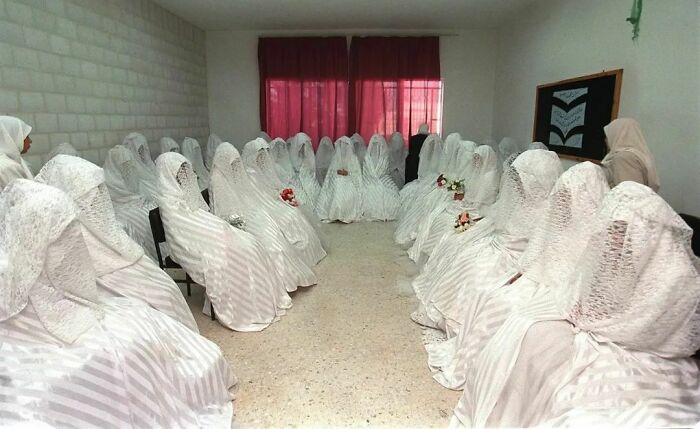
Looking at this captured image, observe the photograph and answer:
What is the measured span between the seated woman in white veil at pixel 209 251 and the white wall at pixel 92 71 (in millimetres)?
1435

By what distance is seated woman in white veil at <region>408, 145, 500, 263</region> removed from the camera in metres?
3.93

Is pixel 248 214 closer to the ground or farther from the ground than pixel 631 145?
closer to the ground

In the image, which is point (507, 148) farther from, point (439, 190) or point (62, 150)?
point (62, 150)

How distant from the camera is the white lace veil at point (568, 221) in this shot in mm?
1950

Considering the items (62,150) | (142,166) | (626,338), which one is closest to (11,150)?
(62,150)

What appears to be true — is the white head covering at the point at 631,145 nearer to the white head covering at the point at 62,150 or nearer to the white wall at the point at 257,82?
the white wall at the point at 257,82

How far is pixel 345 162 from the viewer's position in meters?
6.61

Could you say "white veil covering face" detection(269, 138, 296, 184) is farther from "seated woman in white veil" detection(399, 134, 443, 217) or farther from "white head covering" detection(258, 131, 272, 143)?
"seated woman in white veil" detection(399, 134, 443, 217)

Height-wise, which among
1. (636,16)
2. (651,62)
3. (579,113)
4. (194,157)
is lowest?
(194,157)

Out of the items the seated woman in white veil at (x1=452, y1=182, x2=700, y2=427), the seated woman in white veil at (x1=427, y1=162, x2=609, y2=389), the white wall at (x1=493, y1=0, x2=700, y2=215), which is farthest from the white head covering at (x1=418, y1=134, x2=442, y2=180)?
the seated woman in white veil at (x1=452, y1=182, x2=700, y2=427)

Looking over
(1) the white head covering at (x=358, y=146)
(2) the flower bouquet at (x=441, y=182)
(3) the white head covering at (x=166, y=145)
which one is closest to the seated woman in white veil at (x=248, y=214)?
(3) the white head covering at (x=166, y=145)

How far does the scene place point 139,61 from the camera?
499 cm

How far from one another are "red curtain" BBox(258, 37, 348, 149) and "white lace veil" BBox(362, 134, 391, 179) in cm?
81

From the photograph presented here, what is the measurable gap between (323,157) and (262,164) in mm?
2535
